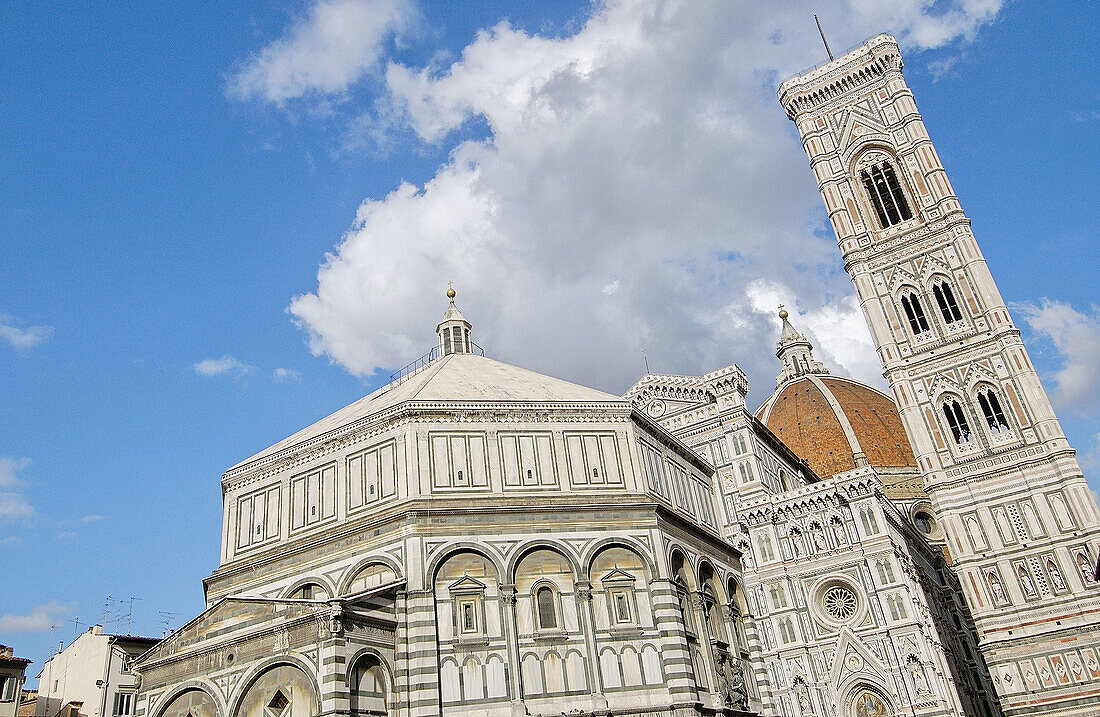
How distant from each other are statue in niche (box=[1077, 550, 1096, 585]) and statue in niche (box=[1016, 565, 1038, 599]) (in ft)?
7.41

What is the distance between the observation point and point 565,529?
82.0 ft

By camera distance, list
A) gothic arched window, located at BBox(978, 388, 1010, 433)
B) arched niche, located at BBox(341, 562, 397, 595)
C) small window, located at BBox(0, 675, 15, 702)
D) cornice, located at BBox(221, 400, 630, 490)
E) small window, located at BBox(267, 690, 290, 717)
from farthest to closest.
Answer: gothic arched window, located at BBox(978, 388, 1010, 433)
small window, located at BBox(0, 675, 15, 702)
cornice, located at BBox(221, 400, 630, 490)
arched niche, located at BBox(341, 562, 397, 595)
small window, located at BBox(267, 690, 290, 717)

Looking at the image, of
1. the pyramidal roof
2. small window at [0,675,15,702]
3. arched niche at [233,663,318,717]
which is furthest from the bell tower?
small window at [0,675,15,702]

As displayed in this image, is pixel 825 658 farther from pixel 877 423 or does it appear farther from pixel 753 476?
pixel 877 423

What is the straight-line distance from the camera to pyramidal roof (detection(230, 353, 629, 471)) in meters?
28.2

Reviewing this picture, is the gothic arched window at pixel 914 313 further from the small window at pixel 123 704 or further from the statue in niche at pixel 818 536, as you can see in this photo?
the small window at pixel 123 704

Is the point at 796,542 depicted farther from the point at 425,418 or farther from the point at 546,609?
the point at 425,418

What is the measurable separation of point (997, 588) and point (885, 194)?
84.1 feet

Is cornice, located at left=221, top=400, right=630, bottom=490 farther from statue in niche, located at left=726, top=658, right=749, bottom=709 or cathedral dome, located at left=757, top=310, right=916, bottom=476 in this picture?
cathedral dome, located at left=757, top=310, right=916, bottom=476

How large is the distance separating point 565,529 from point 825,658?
22208 mm

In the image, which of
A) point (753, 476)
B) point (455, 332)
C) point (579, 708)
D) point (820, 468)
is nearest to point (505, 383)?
point (455, 332)

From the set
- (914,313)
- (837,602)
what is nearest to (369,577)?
(837,602)

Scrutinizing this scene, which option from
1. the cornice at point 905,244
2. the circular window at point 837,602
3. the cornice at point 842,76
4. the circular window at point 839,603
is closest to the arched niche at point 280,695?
the circular window at point 837,602

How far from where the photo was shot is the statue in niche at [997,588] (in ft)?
136
